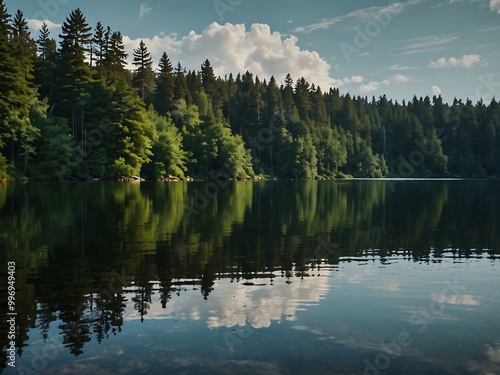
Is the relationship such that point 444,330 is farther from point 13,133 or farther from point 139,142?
point 139,142

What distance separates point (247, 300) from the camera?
14.1m

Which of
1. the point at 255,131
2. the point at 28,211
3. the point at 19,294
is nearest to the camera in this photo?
the point at 19,294

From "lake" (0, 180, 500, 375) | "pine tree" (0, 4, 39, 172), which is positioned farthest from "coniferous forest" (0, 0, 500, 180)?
"lake" (0, 180, 500, 375)

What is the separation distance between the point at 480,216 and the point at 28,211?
34270 mm

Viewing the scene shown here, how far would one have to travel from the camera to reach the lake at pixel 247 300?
32.2ft

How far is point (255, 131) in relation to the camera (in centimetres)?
16500

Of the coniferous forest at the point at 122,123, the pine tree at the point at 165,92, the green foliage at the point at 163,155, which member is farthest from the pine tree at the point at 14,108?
the pine tree at the point at 165,92

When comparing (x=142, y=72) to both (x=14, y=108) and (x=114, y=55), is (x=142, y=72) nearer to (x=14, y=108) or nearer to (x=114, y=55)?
(x=114, y=55)

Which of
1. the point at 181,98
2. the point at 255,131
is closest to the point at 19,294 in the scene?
the point at 181,98

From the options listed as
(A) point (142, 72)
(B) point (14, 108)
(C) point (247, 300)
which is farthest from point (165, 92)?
(C) point (247, 300)

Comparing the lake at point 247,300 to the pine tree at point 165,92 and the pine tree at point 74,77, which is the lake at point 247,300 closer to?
the pine tree at point 74,77

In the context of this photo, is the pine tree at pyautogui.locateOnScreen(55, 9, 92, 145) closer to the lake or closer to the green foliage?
the green foliage

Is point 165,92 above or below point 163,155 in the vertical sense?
above

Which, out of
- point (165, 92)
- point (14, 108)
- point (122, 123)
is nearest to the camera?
point (14, 108)
